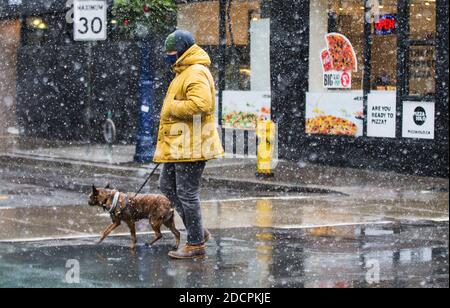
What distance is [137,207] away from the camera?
371 inches

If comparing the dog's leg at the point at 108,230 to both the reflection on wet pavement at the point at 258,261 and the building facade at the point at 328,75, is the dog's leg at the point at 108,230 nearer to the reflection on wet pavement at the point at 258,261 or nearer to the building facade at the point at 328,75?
the reflection on wet pavement at the point at 258,261

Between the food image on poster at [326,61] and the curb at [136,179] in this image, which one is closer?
the curb at [136,179]

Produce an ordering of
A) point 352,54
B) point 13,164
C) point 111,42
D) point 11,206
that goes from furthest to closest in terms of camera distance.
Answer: point 111,42, point 13,164, point 352,54, point 11,206

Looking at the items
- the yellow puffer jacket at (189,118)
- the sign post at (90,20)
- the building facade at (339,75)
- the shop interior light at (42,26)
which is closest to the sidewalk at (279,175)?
the building facade at (339,75)

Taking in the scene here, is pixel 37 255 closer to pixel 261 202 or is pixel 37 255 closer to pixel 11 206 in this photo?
pixel 11 206

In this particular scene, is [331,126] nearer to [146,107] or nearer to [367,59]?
[367,59]

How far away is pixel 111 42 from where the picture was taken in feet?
81.3

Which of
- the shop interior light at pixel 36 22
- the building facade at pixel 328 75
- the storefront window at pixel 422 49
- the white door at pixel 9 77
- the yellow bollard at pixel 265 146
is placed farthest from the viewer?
the white door at pixel 9 77

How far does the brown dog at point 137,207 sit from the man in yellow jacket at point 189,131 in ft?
0.72

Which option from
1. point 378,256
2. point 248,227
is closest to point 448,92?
point 248,227

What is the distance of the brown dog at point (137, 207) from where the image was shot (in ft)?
30.5

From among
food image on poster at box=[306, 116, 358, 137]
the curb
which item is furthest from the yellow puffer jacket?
food image on poster at box=[306, 116, 358, 137]

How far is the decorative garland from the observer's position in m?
19.3

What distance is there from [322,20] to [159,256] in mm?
11066
